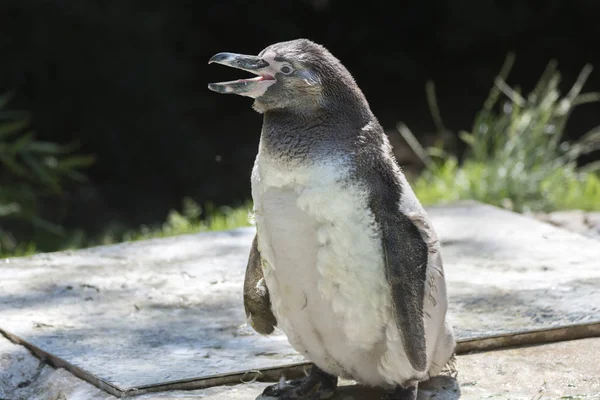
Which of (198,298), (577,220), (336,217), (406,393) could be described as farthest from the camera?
(577,220)

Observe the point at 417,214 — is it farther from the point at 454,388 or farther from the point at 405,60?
the point at 405,60

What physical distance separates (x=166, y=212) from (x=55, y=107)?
3.69ft

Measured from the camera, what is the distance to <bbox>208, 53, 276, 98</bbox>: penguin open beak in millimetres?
2482

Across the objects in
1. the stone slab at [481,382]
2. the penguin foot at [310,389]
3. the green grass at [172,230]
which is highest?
the penguin foot at [310,389]

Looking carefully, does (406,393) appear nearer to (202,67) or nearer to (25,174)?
(25,174)

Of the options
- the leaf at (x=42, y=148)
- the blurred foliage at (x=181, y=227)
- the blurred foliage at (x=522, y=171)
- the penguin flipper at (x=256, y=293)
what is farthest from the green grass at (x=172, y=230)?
the penguin flipper at (x=256, y=293)

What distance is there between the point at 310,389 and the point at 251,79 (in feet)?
2.85

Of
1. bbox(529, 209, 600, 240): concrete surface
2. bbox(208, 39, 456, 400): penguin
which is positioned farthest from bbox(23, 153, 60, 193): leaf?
bbox(208, 39, 456, 400): penguin

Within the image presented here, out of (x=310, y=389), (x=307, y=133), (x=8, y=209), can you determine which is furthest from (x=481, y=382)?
(x=8, y=209)

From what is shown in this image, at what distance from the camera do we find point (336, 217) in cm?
247

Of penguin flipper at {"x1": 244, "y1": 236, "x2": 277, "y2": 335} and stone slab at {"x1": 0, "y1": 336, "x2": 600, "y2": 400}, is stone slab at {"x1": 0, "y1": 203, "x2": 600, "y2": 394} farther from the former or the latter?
penguin flipper at {"x1": 244, "y1": 236, "x2": 277, "y2": 335}

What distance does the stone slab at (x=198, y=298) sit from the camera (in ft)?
10.1

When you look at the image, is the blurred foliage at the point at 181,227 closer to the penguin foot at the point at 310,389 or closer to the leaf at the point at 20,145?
the leaf at the point at 20,145

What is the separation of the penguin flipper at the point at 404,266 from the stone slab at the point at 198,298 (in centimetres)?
63
